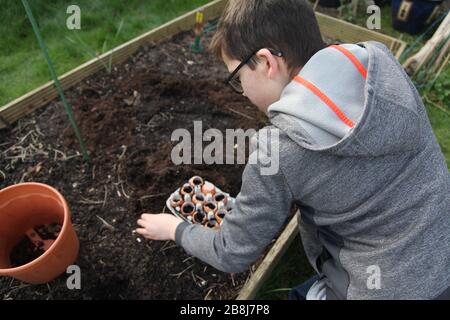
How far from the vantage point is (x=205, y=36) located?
351cm

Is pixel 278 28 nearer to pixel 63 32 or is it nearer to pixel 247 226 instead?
pixel 247 226

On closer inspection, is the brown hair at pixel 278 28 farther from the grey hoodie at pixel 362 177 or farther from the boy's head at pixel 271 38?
the grey hoodie at pixel 362 177

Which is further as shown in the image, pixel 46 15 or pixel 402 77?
pixel 46 15

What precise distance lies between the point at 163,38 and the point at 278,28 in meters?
2.34

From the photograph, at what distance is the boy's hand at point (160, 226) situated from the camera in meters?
1.50

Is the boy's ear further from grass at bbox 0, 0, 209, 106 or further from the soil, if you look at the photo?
grass at bbox 0, 0, 209, 106

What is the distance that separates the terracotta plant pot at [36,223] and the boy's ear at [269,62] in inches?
42.8

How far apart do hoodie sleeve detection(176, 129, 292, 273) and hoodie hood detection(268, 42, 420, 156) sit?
6.2 inches

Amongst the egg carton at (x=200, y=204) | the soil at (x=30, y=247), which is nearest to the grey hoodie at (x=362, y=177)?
the egg carton at (x=200, y=204)

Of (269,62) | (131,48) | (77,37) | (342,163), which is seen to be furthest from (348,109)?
(77,37)

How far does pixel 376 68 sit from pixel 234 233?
713 mm

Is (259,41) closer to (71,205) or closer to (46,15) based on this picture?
(71,205)
